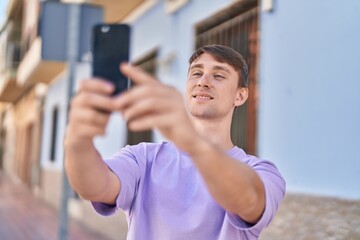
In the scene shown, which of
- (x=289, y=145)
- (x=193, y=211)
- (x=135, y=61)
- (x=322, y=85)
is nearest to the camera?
(x=193, y=211)

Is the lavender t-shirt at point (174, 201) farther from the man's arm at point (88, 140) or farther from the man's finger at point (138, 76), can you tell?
the man's finger at point (138, 76)

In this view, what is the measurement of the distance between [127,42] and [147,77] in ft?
0.80

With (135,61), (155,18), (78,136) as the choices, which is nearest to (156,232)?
(78,136)

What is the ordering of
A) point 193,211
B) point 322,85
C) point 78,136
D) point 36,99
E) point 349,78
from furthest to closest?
point 36,99 < point 322,85 < point 349,78 < point 193,211 < point 78,136

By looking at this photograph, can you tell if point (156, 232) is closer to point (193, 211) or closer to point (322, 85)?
point (193, 211)

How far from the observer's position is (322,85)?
380cm

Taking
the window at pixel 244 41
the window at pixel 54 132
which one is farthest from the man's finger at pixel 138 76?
the window at pixel 54 132

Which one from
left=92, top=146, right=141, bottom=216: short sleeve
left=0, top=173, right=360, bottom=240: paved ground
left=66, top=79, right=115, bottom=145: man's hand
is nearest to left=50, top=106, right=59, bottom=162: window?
left=0, top=173, right=360, bottom=240: paved ground

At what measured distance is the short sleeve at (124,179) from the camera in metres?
1.61

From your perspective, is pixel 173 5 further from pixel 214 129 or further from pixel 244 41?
pixel 214 129

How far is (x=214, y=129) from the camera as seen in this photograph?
167 cm

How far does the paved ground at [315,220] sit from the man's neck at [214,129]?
74.0 inches

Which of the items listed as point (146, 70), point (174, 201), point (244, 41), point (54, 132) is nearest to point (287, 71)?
point (244, 41)

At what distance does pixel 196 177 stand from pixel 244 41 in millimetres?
3723
